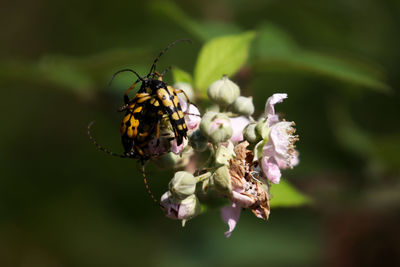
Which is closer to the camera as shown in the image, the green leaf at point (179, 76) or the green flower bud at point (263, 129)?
the green flower bud at point (263, 129)

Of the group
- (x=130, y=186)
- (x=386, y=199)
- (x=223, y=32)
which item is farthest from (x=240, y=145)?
(x=130, y=186)

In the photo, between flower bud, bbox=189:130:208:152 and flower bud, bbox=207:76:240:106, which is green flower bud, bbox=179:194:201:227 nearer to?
flower bud, bbox=189:130:208:152

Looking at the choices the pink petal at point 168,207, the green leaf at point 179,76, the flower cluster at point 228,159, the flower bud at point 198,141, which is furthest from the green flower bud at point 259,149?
the green leaf at point 179,76

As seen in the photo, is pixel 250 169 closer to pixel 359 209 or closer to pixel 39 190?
pixel 359 209

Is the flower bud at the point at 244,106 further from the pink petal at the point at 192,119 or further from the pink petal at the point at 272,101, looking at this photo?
the pink petal at the point at 192,119

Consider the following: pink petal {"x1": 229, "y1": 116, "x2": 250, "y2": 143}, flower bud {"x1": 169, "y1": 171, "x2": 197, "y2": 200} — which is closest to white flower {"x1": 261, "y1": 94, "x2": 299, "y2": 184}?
pink petal {"x1": 229, "y1": 116, "x2": 250, "y2": 143}
